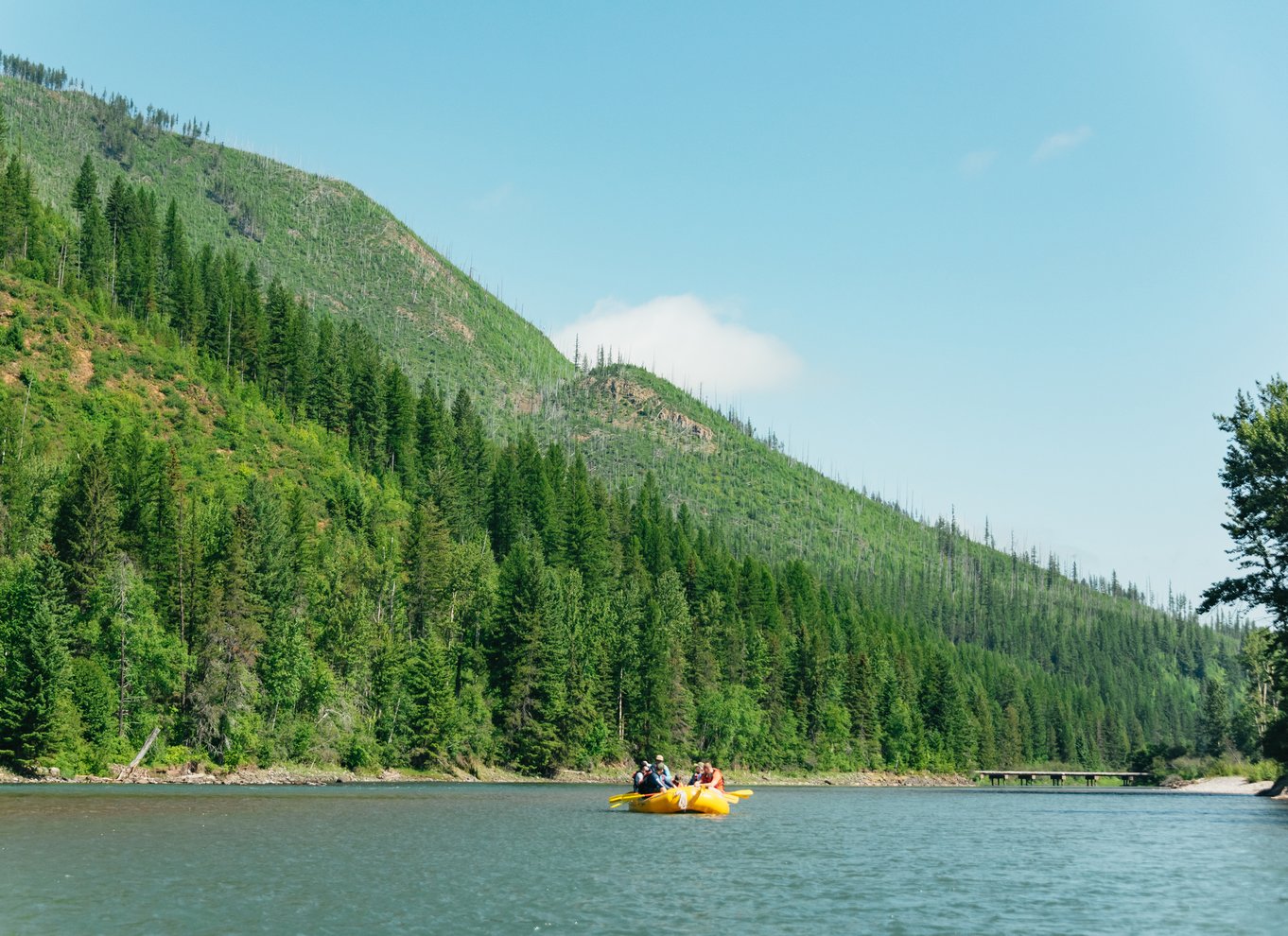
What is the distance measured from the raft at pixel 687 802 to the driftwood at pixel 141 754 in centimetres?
3802

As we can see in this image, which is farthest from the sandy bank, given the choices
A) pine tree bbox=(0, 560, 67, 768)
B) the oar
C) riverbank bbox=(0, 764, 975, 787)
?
pine tree bbox=(0, 560, 67, 768)

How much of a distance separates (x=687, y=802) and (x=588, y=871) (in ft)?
103

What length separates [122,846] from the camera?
1607 inches

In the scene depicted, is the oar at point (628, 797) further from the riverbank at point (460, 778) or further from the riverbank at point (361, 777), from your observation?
the riverbank at point (361, 777)

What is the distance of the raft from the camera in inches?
2724

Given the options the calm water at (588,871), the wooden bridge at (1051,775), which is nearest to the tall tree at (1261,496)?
the calm water at (588,871)

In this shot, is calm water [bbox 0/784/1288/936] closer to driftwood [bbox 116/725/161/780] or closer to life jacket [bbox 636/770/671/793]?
life jacket [bbox 636/770/671/793]

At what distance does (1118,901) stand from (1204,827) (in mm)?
33783

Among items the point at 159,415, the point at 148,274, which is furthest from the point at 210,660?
the point at 148,274

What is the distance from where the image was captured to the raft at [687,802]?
227 feet

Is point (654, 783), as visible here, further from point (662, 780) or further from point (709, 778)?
point (709, 778)

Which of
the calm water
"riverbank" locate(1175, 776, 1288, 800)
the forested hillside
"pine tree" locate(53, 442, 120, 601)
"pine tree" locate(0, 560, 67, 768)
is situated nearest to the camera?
the calm water

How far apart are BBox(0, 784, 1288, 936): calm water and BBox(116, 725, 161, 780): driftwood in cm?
1324

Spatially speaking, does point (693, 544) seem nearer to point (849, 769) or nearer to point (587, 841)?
point (849, 769)
